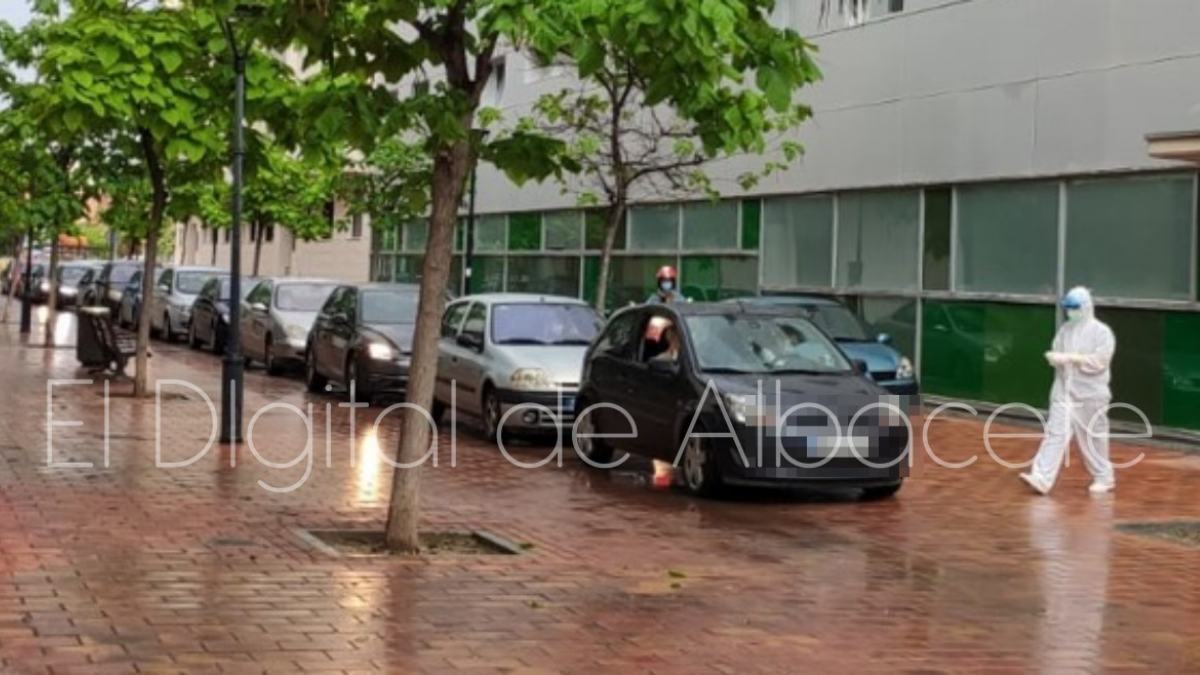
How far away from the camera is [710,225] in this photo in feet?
89.2

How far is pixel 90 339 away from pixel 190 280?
13.0 m

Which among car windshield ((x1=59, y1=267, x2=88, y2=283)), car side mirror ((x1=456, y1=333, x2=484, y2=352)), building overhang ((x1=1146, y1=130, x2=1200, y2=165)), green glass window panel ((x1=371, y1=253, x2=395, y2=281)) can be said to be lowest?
car side mirror ((x1=456, y1=333, x2=484, y2=352))

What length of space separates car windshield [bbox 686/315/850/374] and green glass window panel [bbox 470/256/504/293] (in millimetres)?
22519

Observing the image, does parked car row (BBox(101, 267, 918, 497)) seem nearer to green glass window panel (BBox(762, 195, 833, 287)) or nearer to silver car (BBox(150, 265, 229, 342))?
green glass window panel (BBox(762, 195, 833, 287))

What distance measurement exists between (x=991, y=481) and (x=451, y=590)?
721 centimetres

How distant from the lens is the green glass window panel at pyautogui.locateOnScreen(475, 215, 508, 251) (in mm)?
36438

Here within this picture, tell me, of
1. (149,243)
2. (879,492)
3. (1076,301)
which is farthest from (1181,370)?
(149,243)

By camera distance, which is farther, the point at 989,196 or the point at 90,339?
the point at 90,339

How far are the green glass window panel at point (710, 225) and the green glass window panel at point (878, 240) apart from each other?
114 inches

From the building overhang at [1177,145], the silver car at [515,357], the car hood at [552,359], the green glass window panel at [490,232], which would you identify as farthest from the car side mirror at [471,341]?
the green glass window panel at [490,232]

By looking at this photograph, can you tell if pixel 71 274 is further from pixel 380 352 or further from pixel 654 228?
pixel 380 352

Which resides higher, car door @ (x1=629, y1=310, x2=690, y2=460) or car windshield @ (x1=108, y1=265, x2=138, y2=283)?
car windshield @ (x1=108, y1=265, x2=138, y2=283)

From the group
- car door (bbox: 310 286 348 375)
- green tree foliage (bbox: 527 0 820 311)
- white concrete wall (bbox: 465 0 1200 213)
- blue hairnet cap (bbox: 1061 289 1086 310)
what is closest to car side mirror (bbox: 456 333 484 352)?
car door (bbox: 310 286 348 375)

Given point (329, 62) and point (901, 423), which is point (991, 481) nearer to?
point (901, 423)
